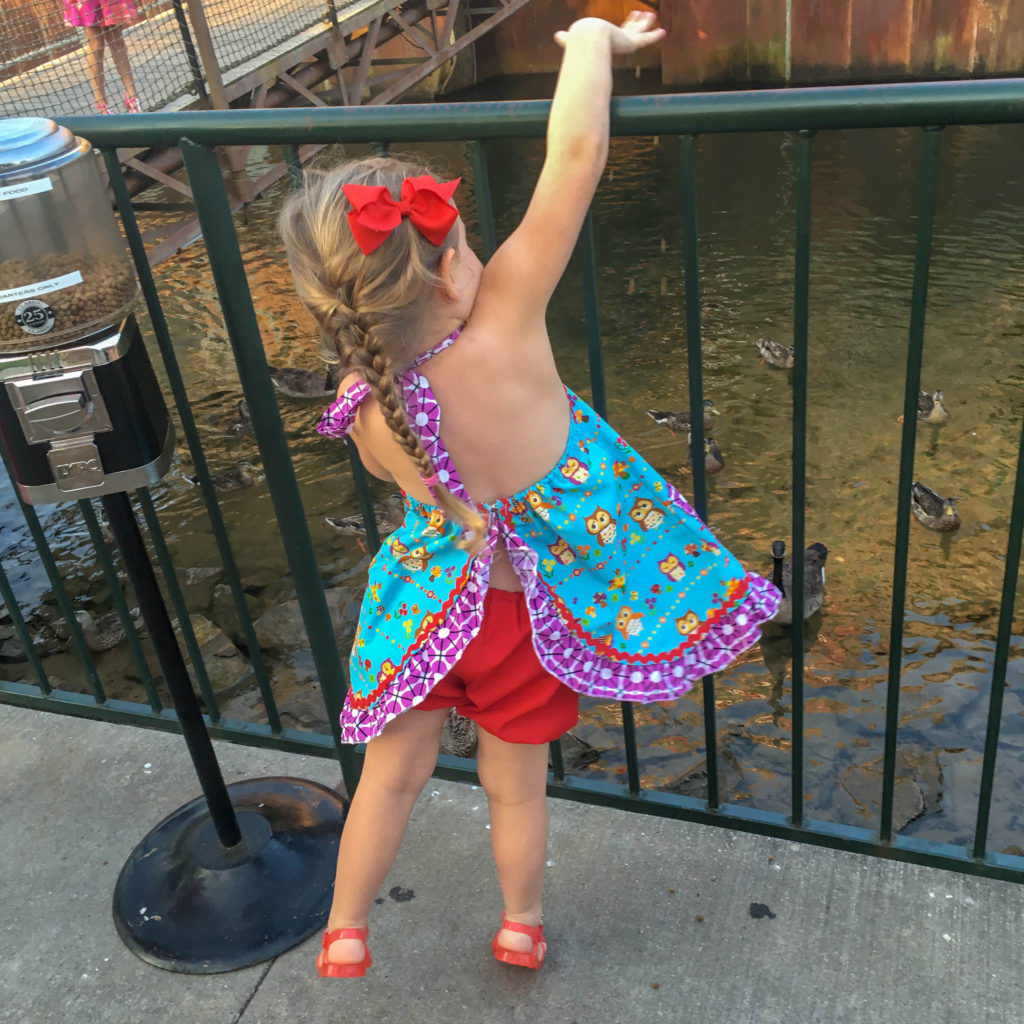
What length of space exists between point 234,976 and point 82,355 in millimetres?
1413

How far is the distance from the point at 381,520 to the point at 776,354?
3751mm

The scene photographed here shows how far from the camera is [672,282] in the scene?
11.5 metres

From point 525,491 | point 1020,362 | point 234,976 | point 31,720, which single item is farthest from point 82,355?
point 1020,362

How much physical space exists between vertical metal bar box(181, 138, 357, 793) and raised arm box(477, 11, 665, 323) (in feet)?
2.11

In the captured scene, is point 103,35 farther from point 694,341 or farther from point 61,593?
point 694,341

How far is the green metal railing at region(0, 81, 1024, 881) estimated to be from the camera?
184 centimetres

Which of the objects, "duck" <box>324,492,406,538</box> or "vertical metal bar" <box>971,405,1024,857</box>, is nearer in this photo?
"vertical metal bar" <box>971,405,1024,857</box>

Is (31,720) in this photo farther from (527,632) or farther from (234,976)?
(527,632)

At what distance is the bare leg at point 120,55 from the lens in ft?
30.3

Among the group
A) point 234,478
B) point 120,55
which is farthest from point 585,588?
point 120,55

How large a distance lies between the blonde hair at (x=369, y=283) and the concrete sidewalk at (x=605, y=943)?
1.12 meters

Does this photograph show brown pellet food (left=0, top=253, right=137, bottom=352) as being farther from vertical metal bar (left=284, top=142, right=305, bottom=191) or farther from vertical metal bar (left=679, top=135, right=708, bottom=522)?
vertical metal bar (left=679, top=135, right=708, bottom=522)

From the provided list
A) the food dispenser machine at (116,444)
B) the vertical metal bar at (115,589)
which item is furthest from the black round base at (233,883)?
the vertical metal bar at (115,589)

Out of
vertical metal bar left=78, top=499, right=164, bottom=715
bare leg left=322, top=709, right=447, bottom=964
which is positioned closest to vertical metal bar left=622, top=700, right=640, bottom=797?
bare leg left=322, top=709, right=447, bottom=964
